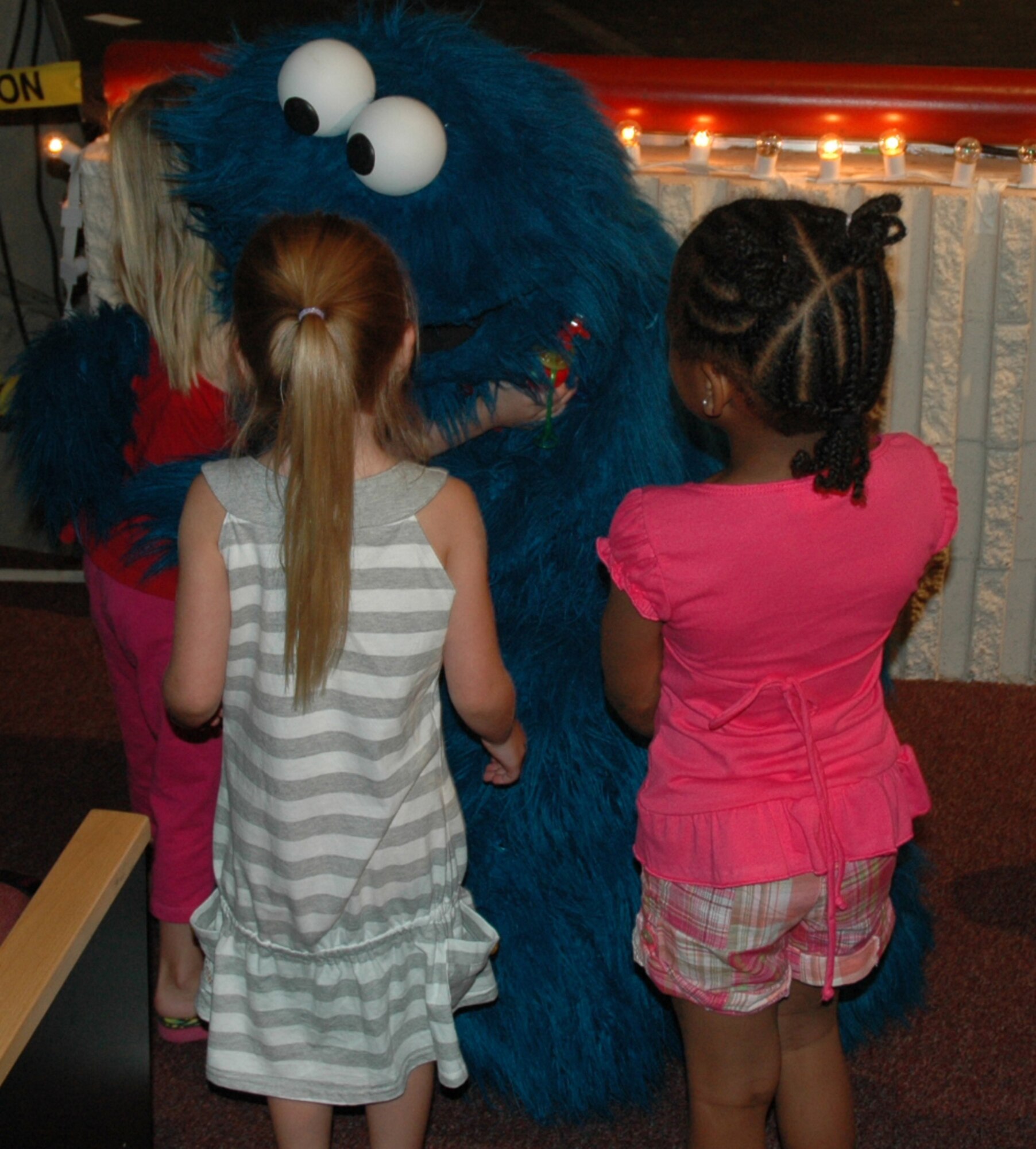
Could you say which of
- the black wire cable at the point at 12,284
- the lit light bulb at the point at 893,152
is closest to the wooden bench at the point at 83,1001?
the lit light bulb at the point at 893,152

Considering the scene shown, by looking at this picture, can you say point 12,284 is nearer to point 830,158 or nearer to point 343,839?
point 830,158

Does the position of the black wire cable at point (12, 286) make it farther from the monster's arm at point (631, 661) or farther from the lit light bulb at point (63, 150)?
the monster's arm at point (631, 661)

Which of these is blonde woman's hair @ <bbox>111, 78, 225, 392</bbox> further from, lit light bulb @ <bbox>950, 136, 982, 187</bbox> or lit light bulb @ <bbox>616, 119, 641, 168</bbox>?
lit light bulb @ <bbox>950, 136, 982, 187</bbox>

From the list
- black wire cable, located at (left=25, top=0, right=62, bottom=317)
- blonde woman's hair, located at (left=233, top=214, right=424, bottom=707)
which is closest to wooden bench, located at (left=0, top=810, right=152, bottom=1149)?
blonde woman's hair, located at (left=233, top=214, right=424, bottom=707)

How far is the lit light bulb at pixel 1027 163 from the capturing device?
83.7 inches

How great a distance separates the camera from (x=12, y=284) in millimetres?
2951

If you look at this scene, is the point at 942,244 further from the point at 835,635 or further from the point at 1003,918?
the point at 835,635

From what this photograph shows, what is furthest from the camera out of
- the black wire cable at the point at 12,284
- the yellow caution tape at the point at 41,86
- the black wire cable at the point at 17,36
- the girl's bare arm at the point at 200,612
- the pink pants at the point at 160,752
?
the black wire cable at the point at 12,284

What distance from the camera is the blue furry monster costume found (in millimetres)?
1290

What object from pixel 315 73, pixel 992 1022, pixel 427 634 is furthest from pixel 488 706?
pixel 992 1022

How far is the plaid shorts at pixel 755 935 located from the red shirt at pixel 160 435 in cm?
69

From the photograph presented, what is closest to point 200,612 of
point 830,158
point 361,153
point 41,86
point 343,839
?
point 343,839

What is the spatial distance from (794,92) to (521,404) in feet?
3.49

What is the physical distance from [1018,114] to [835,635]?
4.43 feet
